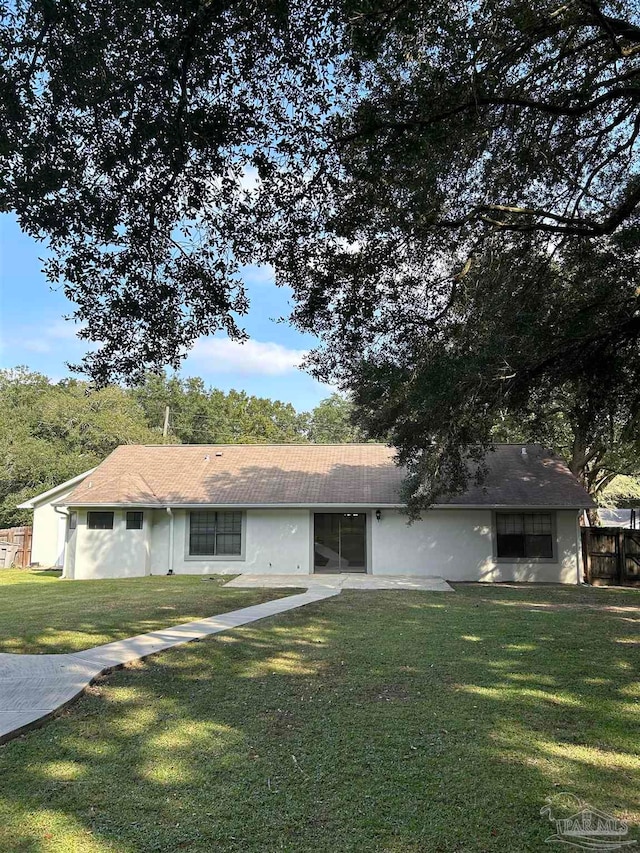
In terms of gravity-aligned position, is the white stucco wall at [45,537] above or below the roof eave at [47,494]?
below

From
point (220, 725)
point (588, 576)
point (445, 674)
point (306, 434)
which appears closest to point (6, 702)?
point (220, 725)

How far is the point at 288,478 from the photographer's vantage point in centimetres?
1973

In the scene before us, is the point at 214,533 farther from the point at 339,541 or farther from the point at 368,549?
the point at 368,549

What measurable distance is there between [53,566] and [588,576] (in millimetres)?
19375

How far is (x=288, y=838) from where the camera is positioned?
311cm

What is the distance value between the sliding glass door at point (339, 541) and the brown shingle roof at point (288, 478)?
794mm

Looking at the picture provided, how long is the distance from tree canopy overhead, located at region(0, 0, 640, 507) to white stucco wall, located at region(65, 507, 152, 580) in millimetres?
10804

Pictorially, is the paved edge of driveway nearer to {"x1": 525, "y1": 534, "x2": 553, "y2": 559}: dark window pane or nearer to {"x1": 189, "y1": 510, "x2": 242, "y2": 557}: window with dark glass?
{"x1": 189, "y1": 510, "x2": 242, "y2": 557}: window with dark glass

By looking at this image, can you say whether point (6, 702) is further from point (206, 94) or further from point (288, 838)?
point (206, 94)

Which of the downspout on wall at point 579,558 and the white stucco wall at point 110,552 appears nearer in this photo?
the downspout on wall at point 579,558

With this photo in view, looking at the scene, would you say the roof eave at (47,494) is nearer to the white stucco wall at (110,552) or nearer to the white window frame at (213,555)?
the white stucco wall at (110,552)

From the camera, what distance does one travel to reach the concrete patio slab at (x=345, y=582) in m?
14.6

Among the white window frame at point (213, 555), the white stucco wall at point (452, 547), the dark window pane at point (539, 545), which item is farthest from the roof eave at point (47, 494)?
the dark window pane at point (539, 545)

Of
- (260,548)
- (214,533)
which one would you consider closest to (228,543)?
(214,533)
